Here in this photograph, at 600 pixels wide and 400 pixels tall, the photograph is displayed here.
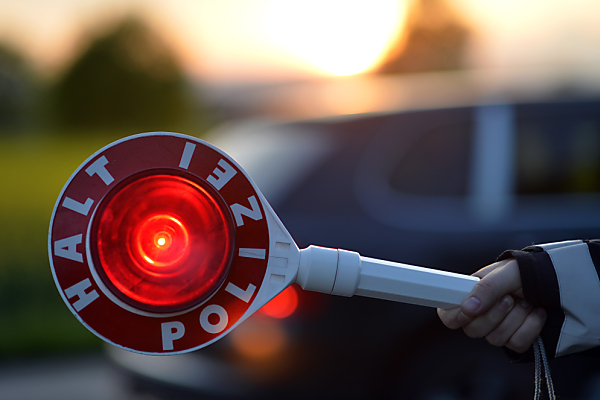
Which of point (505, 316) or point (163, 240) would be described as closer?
point (163, 240)

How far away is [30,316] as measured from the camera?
16.9 feet

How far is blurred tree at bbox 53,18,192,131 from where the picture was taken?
72.4 ft

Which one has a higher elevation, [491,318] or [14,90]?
[14,90]

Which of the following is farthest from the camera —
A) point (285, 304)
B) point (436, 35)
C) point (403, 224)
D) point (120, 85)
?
point (436, 35)

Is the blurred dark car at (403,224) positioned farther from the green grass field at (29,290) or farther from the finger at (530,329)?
the green grass field at (29,290)

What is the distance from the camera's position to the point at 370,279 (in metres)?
0.78

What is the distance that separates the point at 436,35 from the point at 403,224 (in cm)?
2316

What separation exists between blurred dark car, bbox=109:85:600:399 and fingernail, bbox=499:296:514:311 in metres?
1.27

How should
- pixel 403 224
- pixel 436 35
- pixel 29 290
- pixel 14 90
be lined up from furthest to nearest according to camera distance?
pixel 14 90 → pixel 436 35 → pixel 29 290 → pixel 403 224

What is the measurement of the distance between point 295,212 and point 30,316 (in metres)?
3.87

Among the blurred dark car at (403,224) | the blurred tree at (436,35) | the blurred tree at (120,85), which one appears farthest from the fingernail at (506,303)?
the blurred tree at (436,35)

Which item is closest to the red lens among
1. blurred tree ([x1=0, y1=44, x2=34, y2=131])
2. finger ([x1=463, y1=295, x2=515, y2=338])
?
finger ([x1=463, y1=295, x2=515, y2=338])

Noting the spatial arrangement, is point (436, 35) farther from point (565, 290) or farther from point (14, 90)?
point (565, 290)

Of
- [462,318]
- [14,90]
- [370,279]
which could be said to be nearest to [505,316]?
[462,318]
